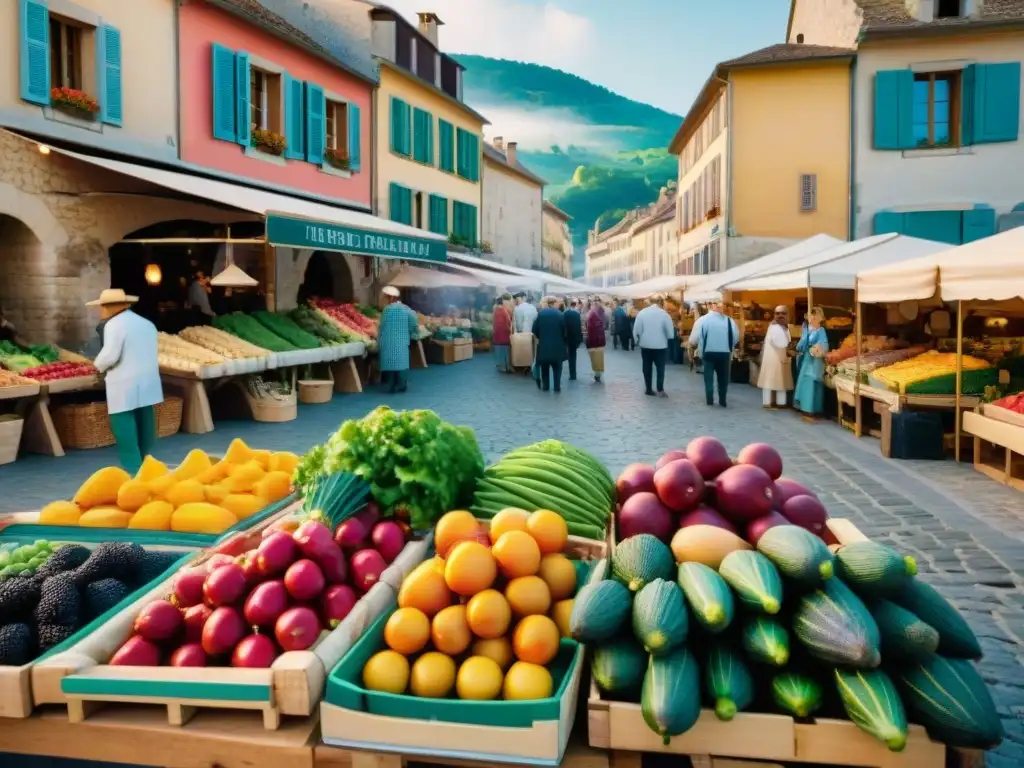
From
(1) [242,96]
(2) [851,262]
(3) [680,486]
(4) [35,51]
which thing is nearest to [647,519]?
(3) [680,486]

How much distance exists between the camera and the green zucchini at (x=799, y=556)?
7.54 feet

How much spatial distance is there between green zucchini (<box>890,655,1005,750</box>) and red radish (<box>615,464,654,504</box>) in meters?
1.16

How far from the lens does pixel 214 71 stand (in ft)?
44.7

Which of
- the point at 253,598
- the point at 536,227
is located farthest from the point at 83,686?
the point at 536,227

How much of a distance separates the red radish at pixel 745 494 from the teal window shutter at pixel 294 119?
14.5 meters

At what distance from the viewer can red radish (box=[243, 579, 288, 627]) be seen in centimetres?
247

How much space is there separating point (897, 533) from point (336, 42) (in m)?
19.5

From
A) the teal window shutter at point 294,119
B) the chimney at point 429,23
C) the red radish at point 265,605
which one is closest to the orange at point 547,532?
the red radish at point 265,605

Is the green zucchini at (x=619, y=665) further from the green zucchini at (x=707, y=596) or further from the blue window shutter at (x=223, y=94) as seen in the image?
the blue window shutter at (x=223, y=94)

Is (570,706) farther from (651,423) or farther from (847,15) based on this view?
(847,15)

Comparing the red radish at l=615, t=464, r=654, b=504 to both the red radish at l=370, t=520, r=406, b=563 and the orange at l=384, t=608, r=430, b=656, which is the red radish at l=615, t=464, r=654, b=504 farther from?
the orange at l=384, t=608, r=430, b=656

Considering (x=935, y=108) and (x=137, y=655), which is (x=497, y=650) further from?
(x=935, y=108)

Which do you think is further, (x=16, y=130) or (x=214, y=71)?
(x=214, y=71)

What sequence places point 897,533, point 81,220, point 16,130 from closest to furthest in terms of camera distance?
point 897,533
point 16,130
point 81,220
